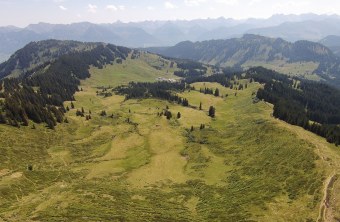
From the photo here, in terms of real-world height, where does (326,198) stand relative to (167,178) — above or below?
above

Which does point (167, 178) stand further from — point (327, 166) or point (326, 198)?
point (326, 198)

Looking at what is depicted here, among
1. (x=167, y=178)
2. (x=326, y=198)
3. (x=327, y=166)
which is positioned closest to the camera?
(x=326, y=198)

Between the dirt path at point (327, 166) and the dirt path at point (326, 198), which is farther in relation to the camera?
the dirt path at point (327, 166)

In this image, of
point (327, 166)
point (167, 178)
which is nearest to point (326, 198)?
point (327, 166)

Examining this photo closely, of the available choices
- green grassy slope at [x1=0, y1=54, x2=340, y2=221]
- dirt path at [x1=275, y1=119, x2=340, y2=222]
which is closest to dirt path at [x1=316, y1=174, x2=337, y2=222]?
dirt path at [x1=275, y1=119, x2=340, y2=222]

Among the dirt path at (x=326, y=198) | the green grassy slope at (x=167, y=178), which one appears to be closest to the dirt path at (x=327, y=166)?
the dirt path at (x=326, y=198)

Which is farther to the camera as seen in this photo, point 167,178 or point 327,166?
point 167,178

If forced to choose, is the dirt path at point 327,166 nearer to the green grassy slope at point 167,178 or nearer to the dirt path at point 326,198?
the dirt path at point 326,198

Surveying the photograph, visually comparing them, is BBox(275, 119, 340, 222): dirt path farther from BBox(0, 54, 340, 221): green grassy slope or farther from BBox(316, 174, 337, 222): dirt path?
BBox(0, 54, 340, 221): green grassy slope
